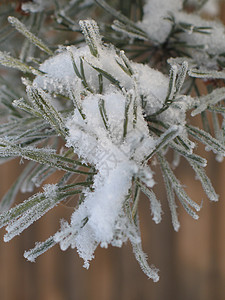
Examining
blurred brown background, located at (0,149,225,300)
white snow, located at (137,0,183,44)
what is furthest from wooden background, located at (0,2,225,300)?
white snow, located at (137,0,183,44)

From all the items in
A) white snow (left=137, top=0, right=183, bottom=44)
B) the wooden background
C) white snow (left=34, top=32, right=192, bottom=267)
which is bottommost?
the wooden background

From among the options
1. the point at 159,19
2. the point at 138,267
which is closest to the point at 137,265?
the point at 138,267

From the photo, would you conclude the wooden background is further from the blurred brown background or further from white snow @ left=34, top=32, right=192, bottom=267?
white snow @ left=34, top=32, right=192, bottom=267

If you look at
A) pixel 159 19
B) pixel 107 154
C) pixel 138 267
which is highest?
pixel 159 19

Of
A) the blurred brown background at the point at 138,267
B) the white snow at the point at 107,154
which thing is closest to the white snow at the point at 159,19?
the white snow at the point at 107,154

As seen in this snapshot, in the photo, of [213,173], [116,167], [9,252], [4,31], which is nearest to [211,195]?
[116,167]

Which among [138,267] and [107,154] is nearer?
[107,154]

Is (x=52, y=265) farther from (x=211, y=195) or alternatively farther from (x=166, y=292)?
(x=211, y=195)

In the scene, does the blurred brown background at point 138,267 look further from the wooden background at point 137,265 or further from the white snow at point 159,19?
the white snow at point 159,19

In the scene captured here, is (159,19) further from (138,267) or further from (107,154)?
(138,267)
